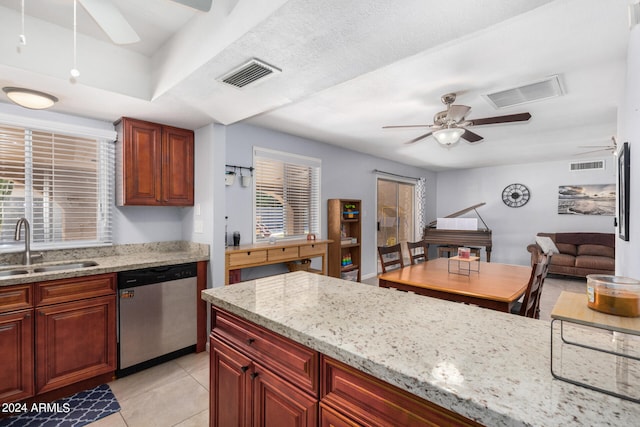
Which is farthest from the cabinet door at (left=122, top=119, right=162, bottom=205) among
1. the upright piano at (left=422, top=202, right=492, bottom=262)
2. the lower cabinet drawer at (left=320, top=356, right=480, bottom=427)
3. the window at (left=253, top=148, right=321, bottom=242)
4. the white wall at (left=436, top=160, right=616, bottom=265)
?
the white wall at (left=436, top=160, right=616, bottom=265)

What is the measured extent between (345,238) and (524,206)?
4651 mm

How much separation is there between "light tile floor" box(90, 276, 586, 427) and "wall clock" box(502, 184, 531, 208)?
7060mm

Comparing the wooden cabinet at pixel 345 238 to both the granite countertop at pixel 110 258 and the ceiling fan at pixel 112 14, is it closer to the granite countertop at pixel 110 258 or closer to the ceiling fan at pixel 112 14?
the granite countertop at pixel 110 258

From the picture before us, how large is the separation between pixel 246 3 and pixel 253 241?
267 centimetres

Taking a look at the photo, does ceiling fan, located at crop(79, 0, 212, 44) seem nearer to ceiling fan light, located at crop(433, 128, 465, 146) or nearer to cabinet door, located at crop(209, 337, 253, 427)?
cabinet door, located at crop(209, 337, 253, 427)

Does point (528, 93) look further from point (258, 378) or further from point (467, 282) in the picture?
point (258, 378)

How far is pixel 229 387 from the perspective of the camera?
1430 mm

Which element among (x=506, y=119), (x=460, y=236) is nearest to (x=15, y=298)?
(x=506, y=119)

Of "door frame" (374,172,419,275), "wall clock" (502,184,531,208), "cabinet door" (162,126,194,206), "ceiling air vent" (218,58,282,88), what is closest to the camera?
"ceiling air vent" (218,58,282,88)

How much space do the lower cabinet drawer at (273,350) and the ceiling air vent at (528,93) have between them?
292 centimetres

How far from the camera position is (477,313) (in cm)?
128

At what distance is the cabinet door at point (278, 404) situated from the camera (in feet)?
3.49

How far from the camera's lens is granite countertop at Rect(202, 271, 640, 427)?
0.66 m

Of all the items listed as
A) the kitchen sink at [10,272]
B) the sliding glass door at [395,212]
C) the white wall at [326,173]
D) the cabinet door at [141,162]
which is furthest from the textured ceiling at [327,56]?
the sliding glass door at [395,212]
